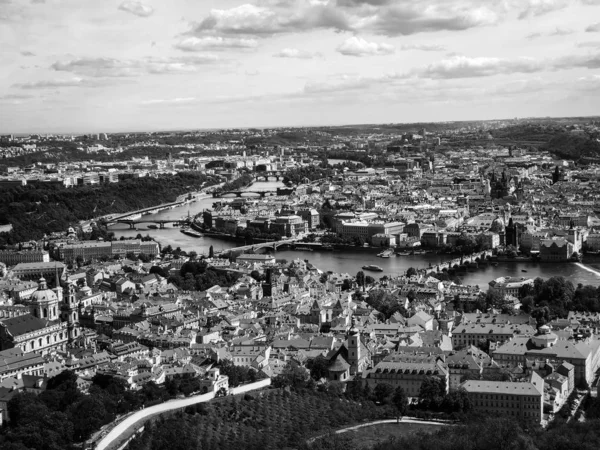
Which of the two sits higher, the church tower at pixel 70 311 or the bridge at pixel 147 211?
the church tower at pixel 70 311

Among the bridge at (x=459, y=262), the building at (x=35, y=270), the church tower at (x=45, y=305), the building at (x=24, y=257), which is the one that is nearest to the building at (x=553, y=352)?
the church tower at (x=45, y=305)

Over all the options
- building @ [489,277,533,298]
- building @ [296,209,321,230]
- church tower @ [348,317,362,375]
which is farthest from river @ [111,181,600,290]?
church tower @ [348,317,362,375]

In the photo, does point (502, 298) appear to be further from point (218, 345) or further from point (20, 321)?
point (20, 321)

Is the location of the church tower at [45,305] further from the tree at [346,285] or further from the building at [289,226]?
the building at [289,226]

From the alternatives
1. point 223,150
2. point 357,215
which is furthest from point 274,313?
point 223,150

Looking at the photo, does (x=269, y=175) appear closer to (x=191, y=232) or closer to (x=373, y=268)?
(x=191, y=232)

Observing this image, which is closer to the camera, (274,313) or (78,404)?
(78,404)
